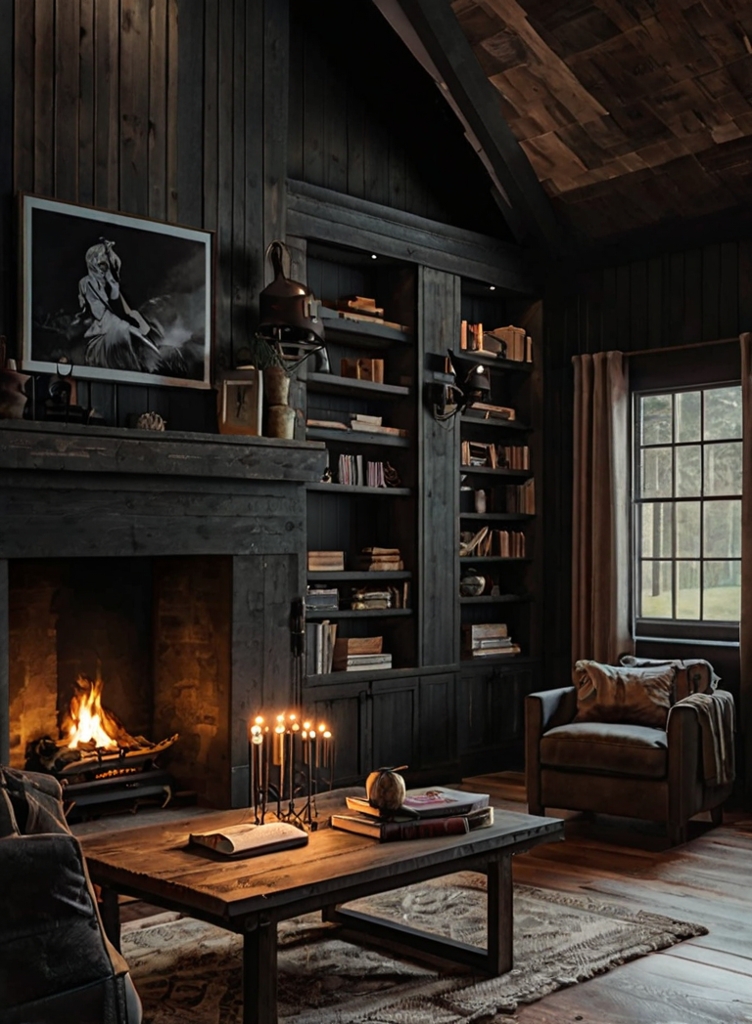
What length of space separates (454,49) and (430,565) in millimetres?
2932

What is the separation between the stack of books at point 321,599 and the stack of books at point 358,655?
0.73ft

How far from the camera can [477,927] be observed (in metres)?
4.19

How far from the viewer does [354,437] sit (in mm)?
Result: 6430

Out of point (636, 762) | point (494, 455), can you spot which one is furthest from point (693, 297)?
point (636, 762)

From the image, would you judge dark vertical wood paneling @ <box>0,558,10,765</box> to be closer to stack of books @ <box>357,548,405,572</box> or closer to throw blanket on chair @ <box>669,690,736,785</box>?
stack of books @ <box>357,548,405,572</box>

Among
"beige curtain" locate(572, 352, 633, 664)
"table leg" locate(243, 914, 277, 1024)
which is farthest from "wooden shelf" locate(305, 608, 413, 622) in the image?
"table leg" locate(243, 914, 277, 1024)

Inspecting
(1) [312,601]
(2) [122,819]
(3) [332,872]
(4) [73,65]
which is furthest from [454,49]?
(3) [332,872]

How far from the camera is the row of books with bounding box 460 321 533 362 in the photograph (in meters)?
7.16

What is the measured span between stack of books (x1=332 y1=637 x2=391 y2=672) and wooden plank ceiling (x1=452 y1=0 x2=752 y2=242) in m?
3.00

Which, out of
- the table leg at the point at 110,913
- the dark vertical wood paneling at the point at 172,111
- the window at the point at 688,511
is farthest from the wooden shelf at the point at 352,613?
the table leg at the point at 110,913

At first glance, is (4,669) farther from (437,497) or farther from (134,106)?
(437,497)

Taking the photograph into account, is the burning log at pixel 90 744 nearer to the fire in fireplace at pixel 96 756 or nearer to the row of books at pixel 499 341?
the fire in fireplace at pixel 96 756

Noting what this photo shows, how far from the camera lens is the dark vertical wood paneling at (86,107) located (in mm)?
4914

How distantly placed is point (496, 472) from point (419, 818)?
3.87 metres
